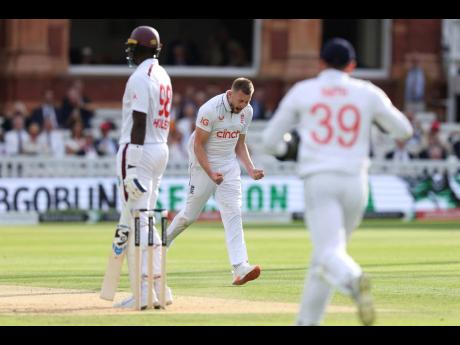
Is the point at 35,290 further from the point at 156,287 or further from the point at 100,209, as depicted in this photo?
the point at 100,209

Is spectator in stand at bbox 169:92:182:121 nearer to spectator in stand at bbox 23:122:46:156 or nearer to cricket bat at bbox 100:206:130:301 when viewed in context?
spectator in stand at bbox 23:122:46:156

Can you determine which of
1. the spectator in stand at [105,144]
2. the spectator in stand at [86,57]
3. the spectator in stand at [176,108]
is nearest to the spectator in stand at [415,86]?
the spectator in stand at [176,108]

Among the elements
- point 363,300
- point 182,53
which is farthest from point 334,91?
point 182,53

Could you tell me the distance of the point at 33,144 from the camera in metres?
26.1

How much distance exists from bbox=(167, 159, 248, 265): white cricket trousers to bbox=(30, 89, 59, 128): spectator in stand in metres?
14.6

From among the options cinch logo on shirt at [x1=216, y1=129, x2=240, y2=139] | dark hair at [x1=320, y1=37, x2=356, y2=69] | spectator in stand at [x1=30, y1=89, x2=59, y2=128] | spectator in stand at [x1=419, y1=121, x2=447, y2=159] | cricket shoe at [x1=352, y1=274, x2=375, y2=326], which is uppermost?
dark hair at [x1=320, y1=37, x2=356, y2=69]

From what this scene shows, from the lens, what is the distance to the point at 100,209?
24344 mm

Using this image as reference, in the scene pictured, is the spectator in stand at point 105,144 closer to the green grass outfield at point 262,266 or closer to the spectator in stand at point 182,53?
the green grass outfield at point 262,266

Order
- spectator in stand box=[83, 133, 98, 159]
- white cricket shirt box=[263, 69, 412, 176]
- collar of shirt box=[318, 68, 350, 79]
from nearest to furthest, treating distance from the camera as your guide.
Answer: white cricket shirt box=[263, 69, 412, 176] < collar of shirt box=[318, 68, 350, 79] < spectator in stand box=[83, 133, 98, 159]

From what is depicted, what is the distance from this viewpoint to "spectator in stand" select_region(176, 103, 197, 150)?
27219mm

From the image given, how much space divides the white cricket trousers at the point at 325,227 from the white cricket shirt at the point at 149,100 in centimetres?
234

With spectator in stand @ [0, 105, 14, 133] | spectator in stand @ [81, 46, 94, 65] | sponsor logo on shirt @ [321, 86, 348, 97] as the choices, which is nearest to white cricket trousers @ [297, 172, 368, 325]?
sponsor logo on shirt @ [321, 86, 348, 97]
